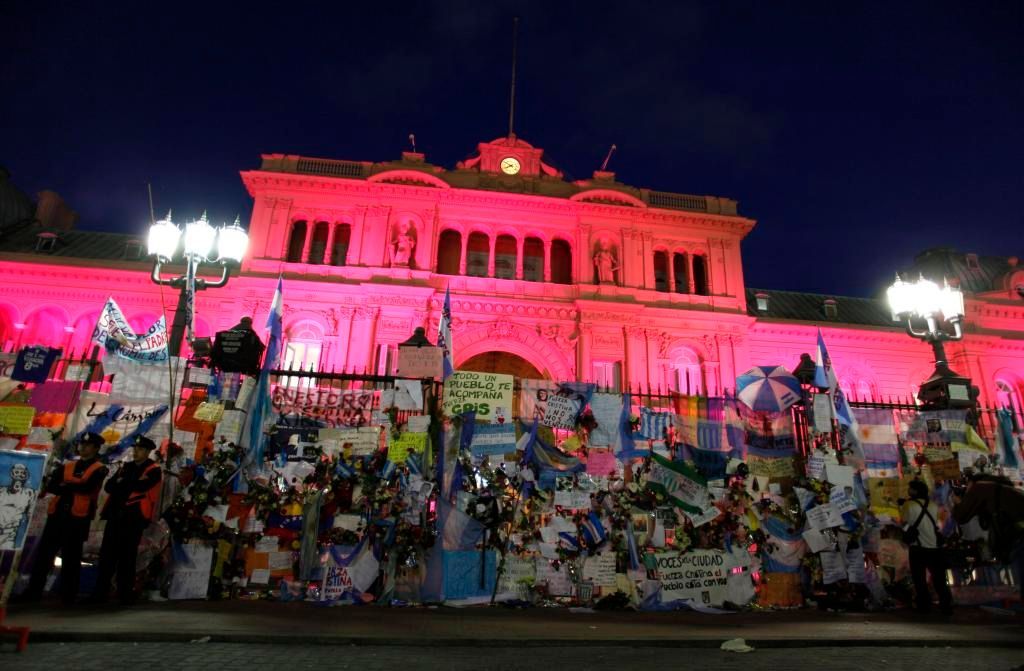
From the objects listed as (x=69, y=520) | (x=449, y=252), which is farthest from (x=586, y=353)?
(x=69, y=520)

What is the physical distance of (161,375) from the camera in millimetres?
9445

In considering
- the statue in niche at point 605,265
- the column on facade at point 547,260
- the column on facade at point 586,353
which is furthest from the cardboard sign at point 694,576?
the column on facade at point 547,260

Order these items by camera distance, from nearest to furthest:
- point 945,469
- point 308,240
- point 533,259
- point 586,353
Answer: point 945,469, point 586,353, point 308,240, point 533,259

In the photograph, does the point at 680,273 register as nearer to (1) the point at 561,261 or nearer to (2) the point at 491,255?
(1) the point at 561,261

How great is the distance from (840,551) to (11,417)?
42.4 feet

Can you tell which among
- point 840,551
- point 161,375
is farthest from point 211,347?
point 840,551

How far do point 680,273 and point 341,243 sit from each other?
1482cm

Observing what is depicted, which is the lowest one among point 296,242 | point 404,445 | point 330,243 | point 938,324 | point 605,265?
point 404,445

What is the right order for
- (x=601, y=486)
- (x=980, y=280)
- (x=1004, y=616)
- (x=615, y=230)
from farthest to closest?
1. (x=980, y=280)
2. (x=615, y=230)
3. (x=601, y=486)
4. (x=1004, y=616)

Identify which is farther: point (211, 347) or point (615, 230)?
point (615, 230)

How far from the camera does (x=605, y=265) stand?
24.5 m

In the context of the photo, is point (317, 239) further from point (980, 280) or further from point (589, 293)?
point (980, 280)

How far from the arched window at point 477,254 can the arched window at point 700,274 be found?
30.2 feet

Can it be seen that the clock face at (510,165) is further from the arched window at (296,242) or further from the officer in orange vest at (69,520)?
the officer in orange vest at (69,520)
